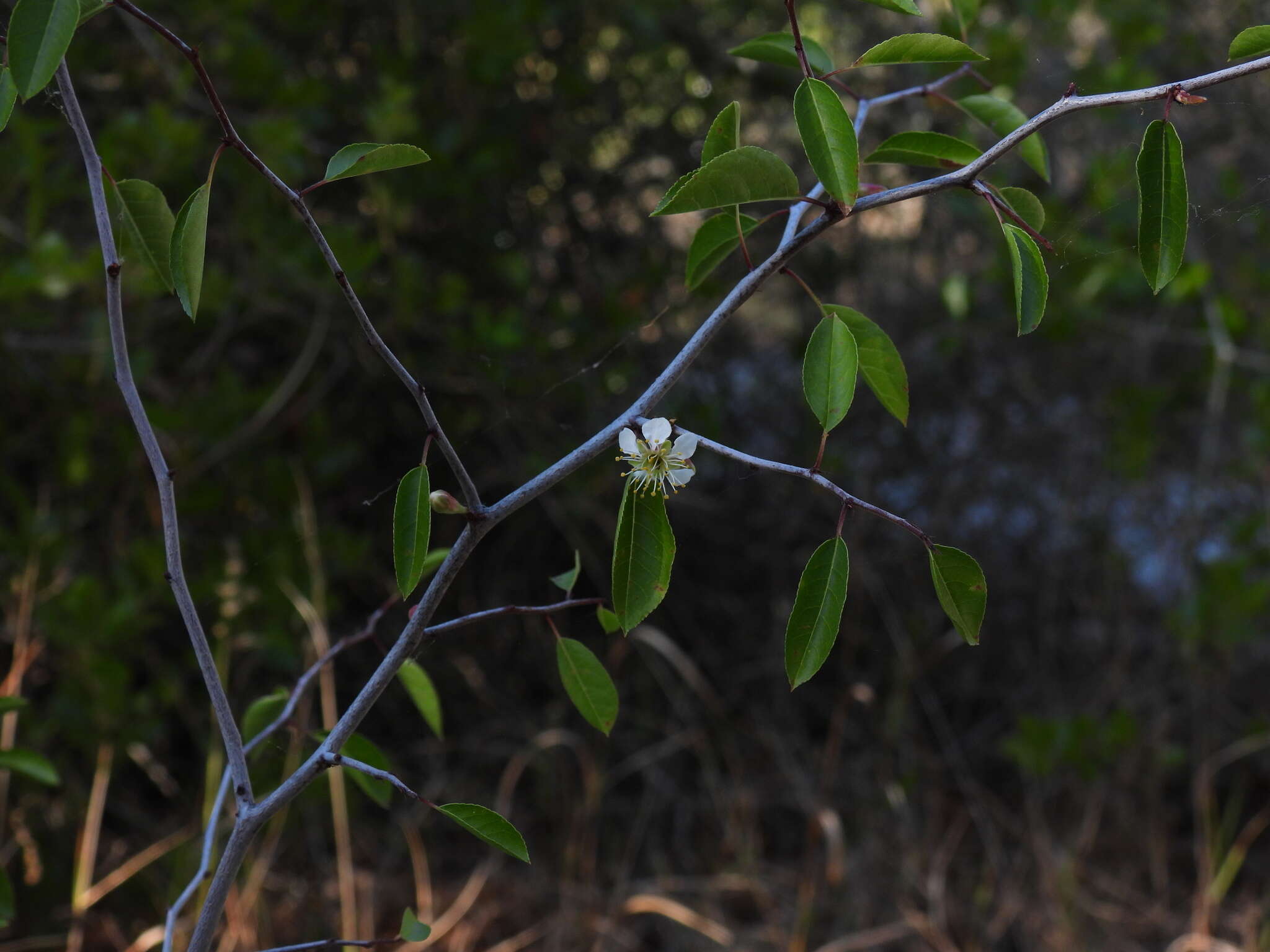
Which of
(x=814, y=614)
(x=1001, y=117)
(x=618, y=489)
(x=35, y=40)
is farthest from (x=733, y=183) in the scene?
(x=618, y=489)

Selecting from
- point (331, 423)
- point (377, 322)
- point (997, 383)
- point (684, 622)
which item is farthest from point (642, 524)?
point (997, 383)

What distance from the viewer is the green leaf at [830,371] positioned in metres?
0.71

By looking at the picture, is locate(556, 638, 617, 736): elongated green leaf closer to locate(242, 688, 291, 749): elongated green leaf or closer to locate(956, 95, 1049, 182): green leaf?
locate(242, 688, 291, 749): elongated green leaf

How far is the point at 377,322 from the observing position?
2.51 m

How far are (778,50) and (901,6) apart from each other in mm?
426

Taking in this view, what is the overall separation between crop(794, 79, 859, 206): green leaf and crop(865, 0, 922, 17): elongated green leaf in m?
0.06

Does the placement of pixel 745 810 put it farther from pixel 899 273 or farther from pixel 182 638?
pixel 899 273

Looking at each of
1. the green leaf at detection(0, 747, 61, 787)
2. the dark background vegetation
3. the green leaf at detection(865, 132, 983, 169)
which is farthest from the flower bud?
the dark background vegetation

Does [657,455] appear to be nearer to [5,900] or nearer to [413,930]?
[413,930]

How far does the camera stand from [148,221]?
0.84m

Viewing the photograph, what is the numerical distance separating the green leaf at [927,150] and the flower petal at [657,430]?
28cm

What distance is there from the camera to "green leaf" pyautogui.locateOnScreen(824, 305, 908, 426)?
803mm

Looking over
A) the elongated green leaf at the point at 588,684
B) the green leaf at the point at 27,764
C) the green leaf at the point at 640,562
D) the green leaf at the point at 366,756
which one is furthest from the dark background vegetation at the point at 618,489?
the green leaf at the point at 640,562

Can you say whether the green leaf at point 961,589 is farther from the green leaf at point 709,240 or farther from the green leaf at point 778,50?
the green leaf at point 778,50
